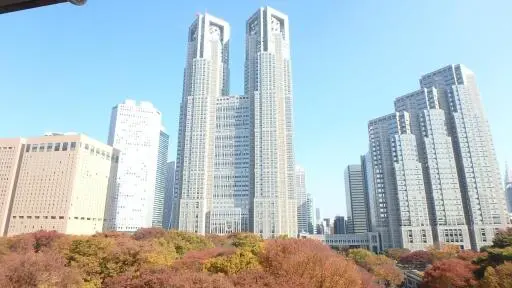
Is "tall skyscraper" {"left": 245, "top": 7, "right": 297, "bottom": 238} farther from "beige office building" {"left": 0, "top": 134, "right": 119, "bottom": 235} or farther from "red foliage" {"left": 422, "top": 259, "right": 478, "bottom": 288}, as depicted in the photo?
"beige office building" {"left": 0, "top": 134, "right": 119, "bottom": 235}

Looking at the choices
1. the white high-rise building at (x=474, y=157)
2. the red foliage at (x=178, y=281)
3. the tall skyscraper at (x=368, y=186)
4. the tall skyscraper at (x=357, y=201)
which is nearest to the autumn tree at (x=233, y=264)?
the red foliage at (x=178, y=281)

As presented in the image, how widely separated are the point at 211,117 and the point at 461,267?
3938 inches

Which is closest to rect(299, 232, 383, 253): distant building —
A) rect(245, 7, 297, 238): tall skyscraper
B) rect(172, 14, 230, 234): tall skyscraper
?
rect(245, 7, 297, 238): tall skyscraper

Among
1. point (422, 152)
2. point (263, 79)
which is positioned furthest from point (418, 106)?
point (263, 79)

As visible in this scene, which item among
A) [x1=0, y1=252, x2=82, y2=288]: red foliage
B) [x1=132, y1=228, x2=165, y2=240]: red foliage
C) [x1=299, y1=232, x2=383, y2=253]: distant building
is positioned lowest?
[x1=299, y1=232, x2=383, y2=253]: distant building

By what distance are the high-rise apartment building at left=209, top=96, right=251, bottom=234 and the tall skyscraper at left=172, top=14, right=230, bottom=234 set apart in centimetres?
278

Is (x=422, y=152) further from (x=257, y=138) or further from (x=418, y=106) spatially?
(x=257, y=138)

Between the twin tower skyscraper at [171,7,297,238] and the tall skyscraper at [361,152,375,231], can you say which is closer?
the twin tower skyscraper at [171,7,297,238]

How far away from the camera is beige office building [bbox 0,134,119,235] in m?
116

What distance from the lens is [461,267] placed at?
44.7 meters

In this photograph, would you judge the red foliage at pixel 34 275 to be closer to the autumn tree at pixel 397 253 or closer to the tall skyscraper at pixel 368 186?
Result: the autumn tree at pixel 397 253

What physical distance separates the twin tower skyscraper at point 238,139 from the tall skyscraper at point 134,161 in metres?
47.9

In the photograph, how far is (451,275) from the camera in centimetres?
4266

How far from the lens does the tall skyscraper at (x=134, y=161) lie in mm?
156750
